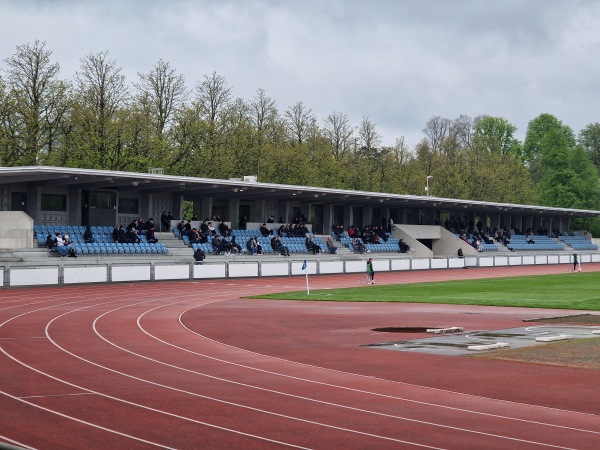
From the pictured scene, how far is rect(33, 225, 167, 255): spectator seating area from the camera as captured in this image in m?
44.8

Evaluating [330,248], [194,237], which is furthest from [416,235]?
[194,237]

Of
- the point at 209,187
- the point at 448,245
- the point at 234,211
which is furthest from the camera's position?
the point at 448,245

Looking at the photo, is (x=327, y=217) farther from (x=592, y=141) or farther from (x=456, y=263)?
(x=592, y=141)

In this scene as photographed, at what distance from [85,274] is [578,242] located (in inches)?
2768

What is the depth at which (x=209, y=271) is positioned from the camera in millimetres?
46094

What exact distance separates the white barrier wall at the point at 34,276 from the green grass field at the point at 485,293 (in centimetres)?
990

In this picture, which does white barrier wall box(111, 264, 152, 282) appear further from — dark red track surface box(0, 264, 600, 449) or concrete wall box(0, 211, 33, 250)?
dark red track surface box(0, 264, 600, 449)

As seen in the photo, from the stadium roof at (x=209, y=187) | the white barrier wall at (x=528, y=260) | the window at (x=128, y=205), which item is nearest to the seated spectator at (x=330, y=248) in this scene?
the stadium roof at (x=209, y=187)

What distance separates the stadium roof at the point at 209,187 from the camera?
4394 cm

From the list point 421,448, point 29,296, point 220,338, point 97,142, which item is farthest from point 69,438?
point 97,142

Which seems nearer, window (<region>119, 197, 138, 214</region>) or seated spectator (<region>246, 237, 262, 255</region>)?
window (<region>119, 197, 138, 214</region>)

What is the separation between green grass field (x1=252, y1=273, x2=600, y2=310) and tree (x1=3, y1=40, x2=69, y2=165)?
2764 cm

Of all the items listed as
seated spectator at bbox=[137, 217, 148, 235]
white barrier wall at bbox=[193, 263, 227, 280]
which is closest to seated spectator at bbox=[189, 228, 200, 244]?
seated spectator at bbox=[137, 217, 148, 235]

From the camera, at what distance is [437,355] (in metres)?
17.9
